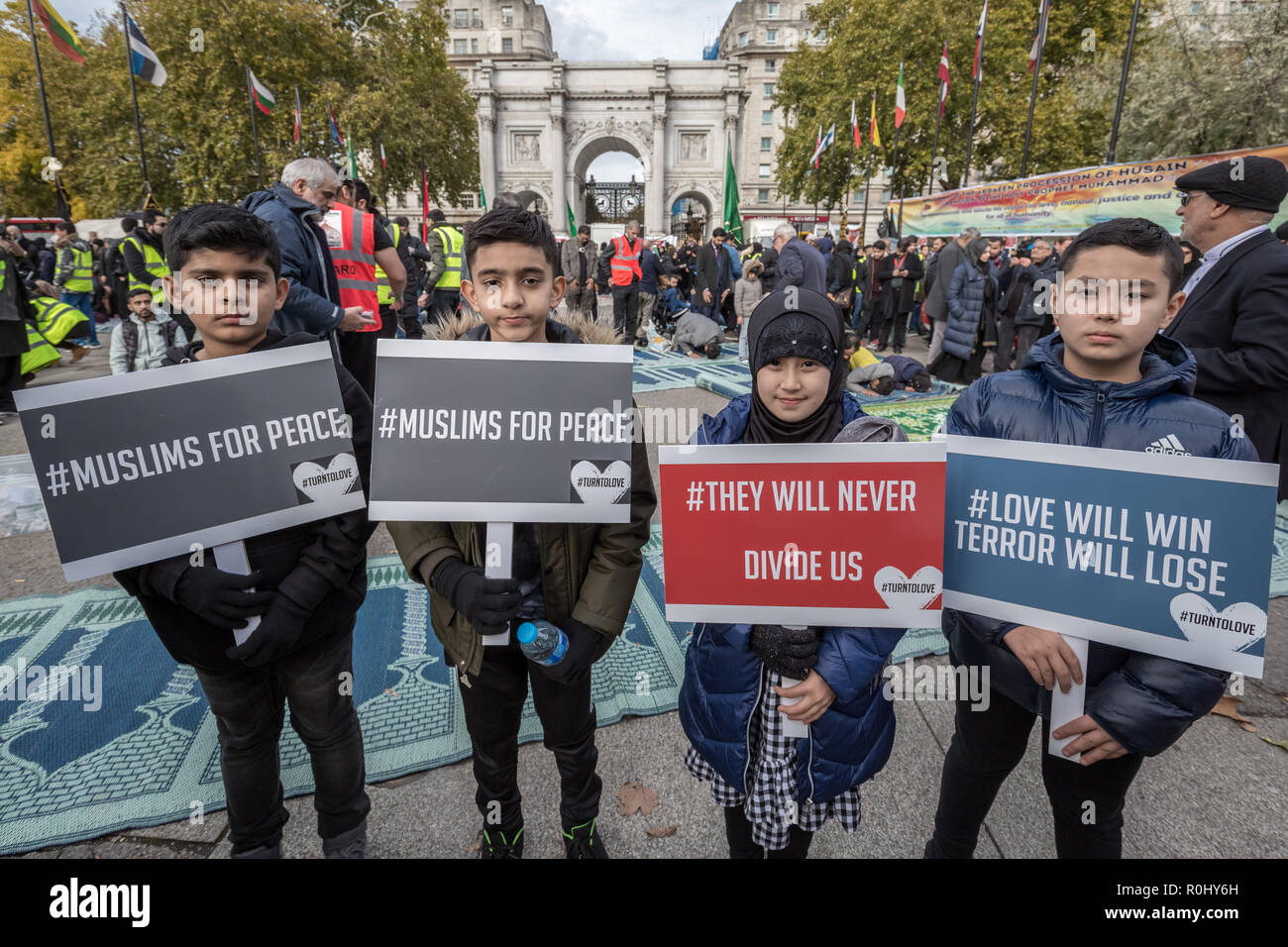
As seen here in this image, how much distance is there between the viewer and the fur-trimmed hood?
191 centimetres

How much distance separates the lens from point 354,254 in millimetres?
4793

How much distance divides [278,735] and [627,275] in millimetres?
10892

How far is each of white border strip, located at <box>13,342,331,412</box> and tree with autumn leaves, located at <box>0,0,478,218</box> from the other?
24.0 metres

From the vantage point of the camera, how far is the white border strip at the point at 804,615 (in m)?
1.56

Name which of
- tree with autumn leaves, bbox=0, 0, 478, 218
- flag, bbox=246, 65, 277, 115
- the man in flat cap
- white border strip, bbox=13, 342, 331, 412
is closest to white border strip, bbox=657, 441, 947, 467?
white border strip, bbox=13, 342, 331, 412

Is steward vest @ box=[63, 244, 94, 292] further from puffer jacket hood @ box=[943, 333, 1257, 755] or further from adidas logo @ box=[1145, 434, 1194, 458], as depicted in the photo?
adidas logo @ box=[1145, 434, 1194, 458]

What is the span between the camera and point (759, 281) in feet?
37.2

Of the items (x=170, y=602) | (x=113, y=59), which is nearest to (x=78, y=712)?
(x=170, y=602)

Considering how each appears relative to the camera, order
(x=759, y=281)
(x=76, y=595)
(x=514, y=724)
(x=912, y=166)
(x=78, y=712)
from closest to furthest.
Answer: (x=514, y=724) → (x=78, y=712) → (x=76, y=595) → (x=759, y=281) → (x=912, y=166)

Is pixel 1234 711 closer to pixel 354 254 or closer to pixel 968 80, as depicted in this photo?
pixel 354 254

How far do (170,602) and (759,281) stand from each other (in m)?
10.9

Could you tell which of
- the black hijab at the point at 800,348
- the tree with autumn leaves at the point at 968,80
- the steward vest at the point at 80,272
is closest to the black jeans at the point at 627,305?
the black hijab at the point at 800,348

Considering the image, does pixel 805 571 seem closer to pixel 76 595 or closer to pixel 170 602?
pixel 170 602

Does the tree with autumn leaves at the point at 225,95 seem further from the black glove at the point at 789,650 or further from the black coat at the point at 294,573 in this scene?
the black glove at the point at 789,650
